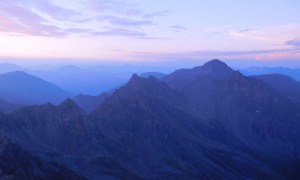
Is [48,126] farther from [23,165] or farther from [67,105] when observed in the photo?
[23,165]

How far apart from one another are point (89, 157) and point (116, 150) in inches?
571

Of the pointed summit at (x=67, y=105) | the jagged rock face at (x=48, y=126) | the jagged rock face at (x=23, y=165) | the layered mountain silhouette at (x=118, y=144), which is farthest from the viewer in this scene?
the pointed summit at (x=67, y=105)

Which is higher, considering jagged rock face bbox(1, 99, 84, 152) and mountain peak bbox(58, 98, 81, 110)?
mountain peak bbox(58, 98, 81, 110)

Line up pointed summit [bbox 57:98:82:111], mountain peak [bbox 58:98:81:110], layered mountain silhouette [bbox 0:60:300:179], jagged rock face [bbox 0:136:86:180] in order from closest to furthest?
jagged rock face [bbox 0:136:86:180], layered mountain silhouette [bbox 0:60:300:179], pointed summit [bbox 57:98:82:111], mountain peak [bbox 58:98:81:110]

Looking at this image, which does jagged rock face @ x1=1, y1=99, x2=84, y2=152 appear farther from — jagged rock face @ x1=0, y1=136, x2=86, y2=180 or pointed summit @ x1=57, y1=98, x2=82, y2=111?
jagged rock face @ x1=0, y1=136, x2=86, y2=180

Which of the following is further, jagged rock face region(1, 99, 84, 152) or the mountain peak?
the mountain peak

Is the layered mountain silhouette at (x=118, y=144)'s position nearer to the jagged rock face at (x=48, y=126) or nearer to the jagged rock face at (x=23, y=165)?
the jagged rock face at (x=48, y=126)

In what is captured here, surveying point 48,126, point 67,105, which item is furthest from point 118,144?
point 48,126

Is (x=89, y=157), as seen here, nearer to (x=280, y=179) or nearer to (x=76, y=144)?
(x=76, y=144)

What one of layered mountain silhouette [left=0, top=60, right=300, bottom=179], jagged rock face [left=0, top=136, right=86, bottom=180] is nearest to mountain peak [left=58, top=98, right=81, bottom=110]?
layered mountain silhouette [left=0, top=60, right=300, bottom=179]

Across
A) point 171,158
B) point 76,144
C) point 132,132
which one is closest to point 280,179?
point 171,158

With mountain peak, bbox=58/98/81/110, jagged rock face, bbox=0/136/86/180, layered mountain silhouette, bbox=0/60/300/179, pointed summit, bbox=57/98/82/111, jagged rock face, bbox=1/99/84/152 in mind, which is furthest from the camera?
mountain peak, bbox=58/98/81/110

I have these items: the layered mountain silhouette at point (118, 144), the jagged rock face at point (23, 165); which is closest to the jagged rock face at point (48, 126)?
the layered mountain silhouette at point (118, 144)

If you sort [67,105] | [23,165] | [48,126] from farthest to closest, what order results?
[67,105], [48,126], [23,165]
